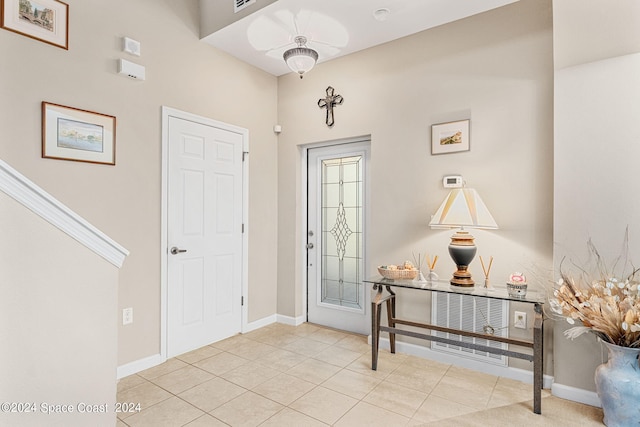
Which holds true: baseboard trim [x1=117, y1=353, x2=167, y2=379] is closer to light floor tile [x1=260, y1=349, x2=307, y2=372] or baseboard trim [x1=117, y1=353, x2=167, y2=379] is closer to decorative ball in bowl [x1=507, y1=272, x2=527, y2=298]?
light floor tile [x1=260, y1=349, x2=307, y2=372]

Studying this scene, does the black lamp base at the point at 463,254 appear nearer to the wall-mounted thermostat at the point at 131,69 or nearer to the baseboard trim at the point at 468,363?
the baseboard trim at the point at 468,363

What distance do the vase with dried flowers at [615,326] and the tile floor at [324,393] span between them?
0.25 meters

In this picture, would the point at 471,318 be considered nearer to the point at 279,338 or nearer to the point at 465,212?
the point at 465,212

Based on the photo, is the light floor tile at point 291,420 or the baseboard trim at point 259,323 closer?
the light floor tile at point 291,420

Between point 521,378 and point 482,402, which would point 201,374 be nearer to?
point 482,402

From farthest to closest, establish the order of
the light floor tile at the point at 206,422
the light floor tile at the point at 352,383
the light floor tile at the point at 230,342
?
the light floor tile at the point at 230,342 < the light floor tile at the point at 352,383 < the light floor tile at the point at 206,422

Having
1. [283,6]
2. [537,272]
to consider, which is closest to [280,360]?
[537,272]

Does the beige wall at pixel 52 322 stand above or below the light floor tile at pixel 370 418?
above

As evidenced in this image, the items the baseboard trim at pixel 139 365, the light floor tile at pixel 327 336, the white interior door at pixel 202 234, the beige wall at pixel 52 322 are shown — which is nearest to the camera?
the beige wall at pixel 52 322

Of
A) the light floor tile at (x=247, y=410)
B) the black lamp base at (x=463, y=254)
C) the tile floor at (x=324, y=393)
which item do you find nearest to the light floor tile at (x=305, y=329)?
the tile floor at (x=324, y=393)

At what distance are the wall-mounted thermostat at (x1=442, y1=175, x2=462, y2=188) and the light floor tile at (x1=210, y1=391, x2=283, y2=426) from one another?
2.11m

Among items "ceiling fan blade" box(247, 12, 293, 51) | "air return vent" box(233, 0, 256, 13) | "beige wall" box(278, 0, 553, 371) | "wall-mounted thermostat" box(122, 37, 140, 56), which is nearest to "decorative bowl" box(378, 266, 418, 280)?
"beige wall" box(278, 0, 553, 371)

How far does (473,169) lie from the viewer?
9.29 ft

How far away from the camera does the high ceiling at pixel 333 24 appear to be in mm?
2732
